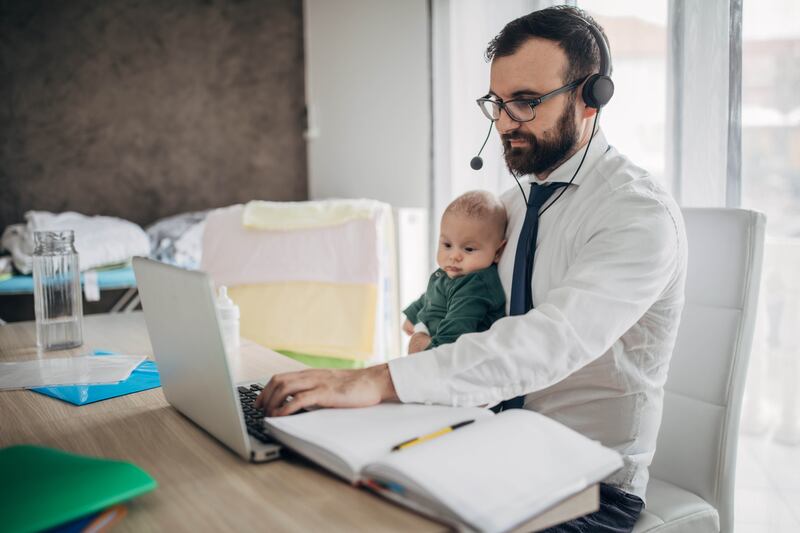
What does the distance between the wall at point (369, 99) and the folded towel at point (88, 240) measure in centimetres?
121

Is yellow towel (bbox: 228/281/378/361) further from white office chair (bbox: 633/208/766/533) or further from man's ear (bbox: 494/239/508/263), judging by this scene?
white office chair (bbox: 633/208/766/533)

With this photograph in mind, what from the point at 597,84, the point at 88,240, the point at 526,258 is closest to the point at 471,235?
the point at 526,258

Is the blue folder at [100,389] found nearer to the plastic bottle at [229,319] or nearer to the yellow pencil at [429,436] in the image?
the plastic bottle at [229,319]

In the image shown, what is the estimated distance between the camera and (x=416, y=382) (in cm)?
93

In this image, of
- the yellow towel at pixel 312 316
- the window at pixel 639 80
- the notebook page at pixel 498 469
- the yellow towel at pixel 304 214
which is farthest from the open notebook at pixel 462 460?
the yellow towel at pixel 304 214

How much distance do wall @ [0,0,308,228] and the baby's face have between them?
107 inches

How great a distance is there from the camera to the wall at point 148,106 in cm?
344

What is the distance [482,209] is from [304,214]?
1.18 m

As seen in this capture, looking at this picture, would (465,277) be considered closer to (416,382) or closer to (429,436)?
(416,382)

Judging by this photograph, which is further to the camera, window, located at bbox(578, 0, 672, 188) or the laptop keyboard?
window, located at bbox(578, 0, 672, 188)

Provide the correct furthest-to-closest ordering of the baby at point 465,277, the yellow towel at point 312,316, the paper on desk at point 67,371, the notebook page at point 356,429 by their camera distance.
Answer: the yellow towel at point 312,316, the baby at point 465,277, the paper on desk at point 67,371, the notebook page at point 356,429

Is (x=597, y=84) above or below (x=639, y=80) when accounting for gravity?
below

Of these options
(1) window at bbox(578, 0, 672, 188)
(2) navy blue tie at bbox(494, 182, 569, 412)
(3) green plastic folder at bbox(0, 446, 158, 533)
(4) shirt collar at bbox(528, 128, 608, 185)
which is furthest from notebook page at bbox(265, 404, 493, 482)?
(1) window at bbox(578, 0, 672, 188)

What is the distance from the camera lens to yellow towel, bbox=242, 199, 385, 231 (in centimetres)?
248
